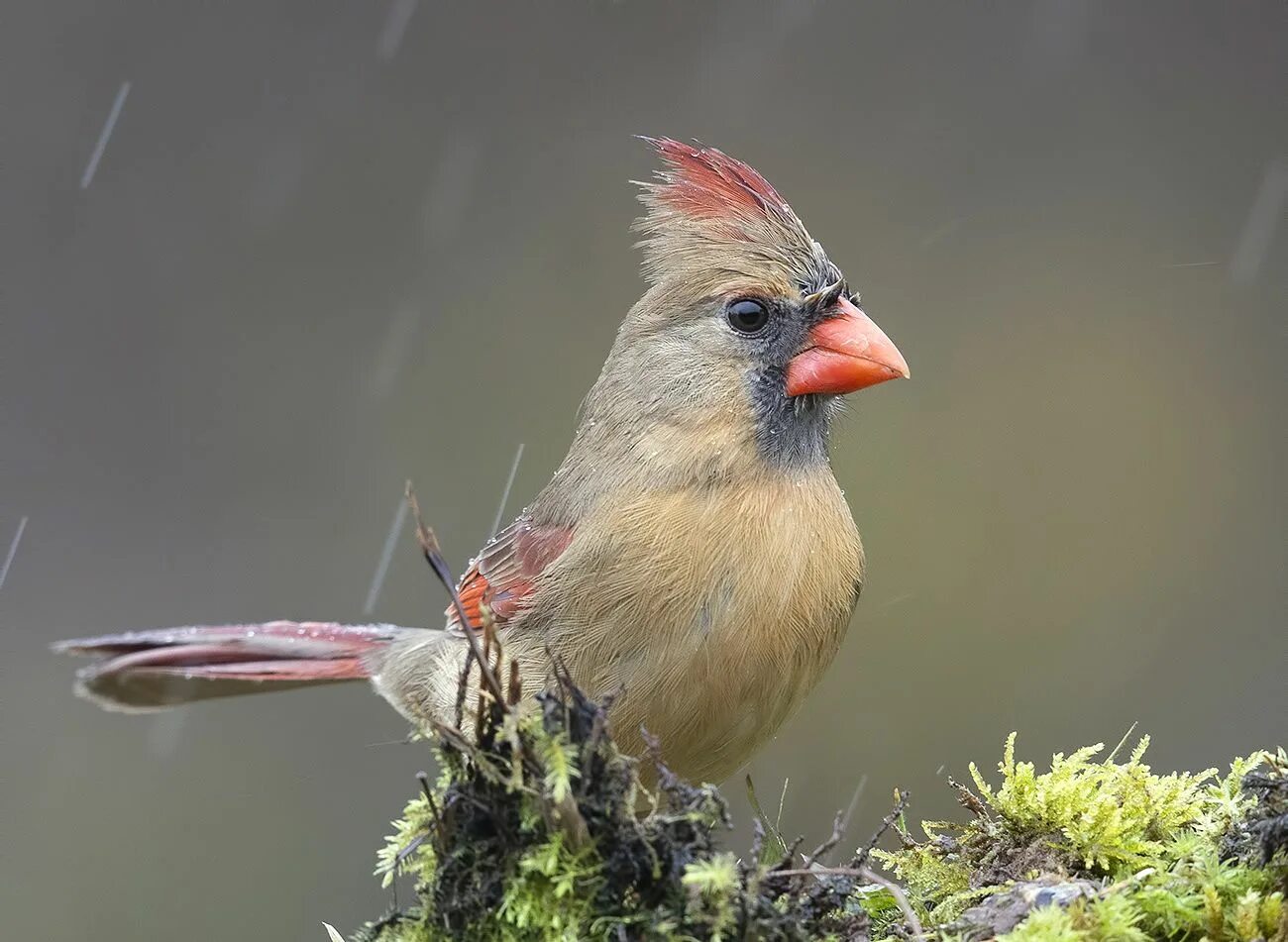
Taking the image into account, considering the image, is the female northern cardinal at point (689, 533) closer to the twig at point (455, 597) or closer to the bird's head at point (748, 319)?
A: the bird's head at point (748, 319)

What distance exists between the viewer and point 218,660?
2436 millimetres

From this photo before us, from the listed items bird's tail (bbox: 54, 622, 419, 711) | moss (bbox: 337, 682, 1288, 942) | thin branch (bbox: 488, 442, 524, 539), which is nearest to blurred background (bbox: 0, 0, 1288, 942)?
thin branch (bbox: 488, 442, 524, 539)

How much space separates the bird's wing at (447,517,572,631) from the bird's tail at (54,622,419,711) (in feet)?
0.88

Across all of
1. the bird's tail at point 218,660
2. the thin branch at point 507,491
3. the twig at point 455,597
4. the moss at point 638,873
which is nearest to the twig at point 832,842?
the moss at point 638,873

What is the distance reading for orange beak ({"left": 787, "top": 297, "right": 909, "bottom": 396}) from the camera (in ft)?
7.37

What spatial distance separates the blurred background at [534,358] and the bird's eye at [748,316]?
2420mm

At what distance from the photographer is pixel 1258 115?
195 inches

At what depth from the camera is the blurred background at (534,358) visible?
455cm

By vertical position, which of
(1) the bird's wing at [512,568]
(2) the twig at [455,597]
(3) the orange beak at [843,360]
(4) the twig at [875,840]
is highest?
(3) the orange beak at [843,360]

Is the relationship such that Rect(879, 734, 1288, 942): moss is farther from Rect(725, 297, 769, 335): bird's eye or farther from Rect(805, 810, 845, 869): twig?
Rect(725, 297, 769, 335): bird's eye

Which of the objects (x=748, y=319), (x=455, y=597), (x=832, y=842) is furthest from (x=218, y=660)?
(x=832, y=842)

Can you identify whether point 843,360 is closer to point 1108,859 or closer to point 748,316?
point 748,316

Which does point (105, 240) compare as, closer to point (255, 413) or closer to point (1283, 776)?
point (255, 413)

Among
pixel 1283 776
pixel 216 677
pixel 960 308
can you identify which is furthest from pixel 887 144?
pixel 1283 776
